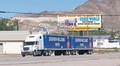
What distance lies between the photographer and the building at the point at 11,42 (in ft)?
320

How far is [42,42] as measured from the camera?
70562 millimetres

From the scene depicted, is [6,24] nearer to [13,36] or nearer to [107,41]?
[107,41]

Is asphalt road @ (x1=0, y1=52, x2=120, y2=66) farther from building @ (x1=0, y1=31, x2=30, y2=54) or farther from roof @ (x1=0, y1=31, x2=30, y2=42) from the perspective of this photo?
roof @ (x1=0, y1=31, x2=30, y2=42)

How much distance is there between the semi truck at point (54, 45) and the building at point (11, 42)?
688 inches

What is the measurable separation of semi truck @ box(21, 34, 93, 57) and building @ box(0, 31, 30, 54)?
1748 centimetres

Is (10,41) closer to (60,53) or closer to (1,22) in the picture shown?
(60,53)

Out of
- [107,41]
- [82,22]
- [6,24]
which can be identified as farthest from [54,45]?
[107,41]

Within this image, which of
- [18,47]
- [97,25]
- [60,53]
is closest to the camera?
[60,53]

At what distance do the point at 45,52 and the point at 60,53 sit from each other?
649 centimetres

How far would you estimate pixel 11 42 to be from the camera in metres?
97.8

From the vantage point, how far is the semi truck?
68.9m

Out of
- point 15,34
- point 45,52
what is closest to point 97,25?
point 15,34

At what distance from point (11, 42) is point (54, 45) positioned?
83.6 ft

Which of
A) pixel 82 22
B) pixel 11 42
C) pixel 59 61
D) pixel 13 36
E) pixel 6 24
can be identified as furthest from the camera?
pixel 6 24
